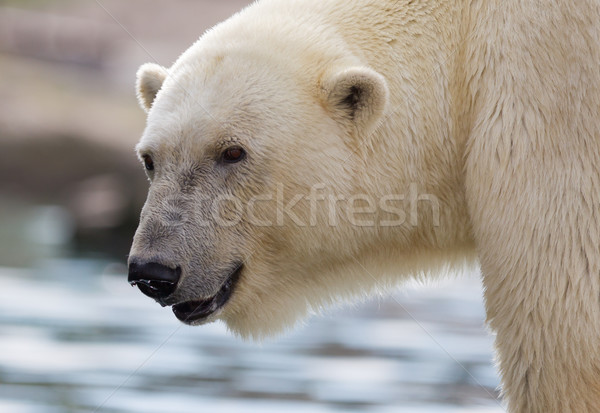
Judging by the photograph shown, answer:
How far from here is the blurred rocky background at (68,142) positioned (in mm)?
13219

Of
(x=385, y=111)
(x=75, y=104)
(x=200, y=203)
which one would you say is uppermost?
(x=385, y=111)

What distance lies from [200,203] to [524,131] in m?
1.15

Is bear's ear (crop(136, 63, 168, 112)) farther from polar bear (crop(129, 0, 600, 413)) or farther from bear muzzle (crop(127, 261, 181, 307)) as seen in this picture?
bear muzzle (crop(127, 261, 181, 307))

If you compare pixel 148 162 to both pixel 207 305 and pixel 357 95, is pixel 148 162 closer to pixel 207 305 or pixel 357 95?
pixel 207 305

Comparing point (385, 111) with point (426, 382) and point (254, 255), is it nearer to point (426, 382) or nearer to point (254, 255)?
point (254, 255)

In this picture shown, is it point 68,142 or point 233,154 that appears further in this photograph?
point 68,142

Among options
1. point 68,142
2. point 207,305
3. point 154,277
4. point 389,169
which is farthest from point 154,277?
point 68,142

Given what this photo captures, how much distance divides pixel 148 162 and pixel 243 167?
37 cm

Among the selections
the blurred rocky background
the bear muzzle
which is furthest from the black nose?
the blurred rocky background

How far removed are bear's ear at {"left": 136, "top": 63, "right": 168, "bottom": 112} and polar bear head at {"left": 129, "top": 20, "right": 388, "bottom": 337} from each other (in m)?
0.29

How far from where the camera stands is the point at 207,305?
3799mm

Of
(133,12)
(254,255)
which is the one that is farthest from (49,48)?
(254,255)

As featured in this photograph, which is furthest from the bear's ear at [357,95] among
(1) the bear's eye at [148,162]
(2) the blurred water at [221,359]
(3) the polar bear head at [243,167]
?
(2) the blurred water at [221,359]

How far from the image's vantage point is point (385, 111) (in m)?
3.70
